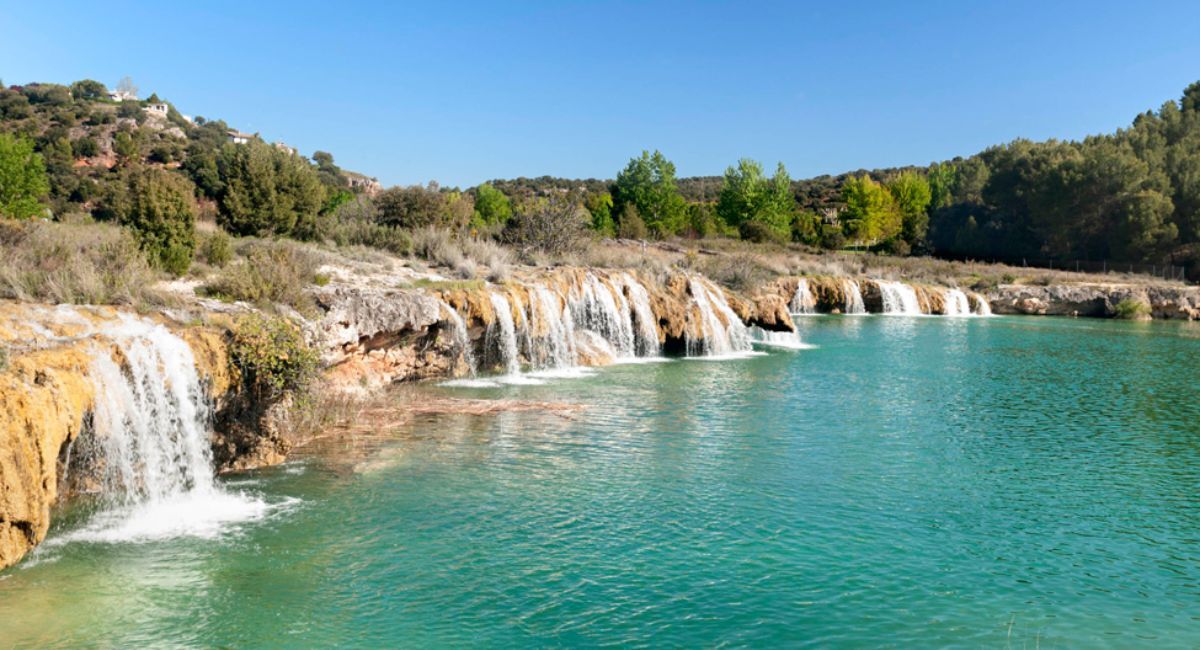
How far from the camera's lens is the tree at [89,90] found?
324 ft

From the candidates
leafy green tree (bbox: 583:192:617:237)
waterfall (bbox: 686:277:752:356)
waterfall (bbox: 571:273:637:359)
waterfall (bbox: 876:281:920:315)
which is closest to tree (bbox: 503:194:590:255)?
waterfall (bbox: 686:277:752:356)

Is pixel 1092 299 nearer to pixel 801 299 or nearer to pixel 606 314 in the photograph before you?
pixel 801 299

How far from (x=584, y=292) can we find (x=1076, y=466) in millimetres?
14483

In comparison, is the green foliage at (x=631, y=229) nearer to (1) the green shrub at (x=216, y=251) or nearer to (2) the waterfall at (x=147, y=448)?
(1) the green shrub at (x=216, y=251)

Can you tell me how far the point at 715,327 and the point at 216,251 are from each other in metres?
16.0

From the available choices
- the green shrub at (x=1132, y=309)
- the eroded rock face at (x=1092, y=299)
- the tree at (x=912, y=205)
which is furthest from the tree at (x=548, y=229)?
the tree at (x=912, y=205)

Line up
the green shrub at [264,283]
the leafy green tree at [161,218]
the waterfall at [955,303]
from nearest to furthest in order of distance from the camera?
the green shrub at [264,283] < the leafy green tree at [161,218] < the waterfall at [955,303]

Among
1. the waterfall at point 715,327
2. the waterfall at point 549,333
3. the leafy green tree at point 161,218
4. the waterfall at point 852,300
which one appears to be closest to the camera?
the leafy green tree at point 161,218

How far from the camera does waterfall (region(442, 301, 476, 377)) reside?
19797mm

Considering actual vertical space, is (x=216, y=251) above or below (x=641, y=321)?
above

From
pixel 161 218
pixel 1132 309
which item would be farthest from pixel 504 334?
pixel 1132 309

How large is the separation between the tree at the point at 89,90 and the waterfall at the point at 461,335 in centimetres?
9896

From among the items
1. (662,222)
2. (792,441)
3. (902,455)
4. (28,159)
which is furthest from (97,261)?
(662,222)

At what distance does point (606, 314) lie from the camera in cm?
2511
